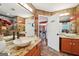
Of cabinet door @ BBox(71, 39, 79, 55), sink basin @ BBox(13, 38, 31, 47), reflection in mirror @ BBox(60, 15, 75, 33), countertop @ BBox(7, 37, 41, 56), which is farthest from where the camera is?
cabinet door @ BBox(71, 39, 79, 55)

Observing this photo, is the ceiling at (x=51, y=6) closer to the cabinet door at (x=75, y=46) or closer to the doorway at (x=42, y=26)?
the doorway at (x=42, y=26)

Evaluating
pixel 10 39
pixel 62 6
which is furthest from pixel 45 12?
pixel 10 39

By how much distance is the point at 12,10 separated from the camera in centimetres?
160

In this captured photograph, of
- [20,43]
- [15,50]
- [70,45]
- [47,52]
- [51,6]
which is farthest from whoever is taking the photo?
[70,45]

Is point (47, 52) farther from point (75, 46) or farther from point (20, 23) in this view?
point (20, 23)

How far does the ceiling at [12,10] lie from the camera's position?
1.51 metres

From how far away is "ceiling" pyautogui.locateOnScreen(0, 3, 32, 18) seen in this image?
151cm

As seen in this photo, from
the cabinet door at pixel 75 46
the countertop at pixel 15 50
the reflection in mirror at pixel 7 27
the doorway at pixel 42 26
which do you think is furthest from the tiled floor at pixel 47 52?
the reflection in mirror at pixel 7 27

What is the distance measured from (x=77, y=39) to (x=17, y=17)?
1.24m

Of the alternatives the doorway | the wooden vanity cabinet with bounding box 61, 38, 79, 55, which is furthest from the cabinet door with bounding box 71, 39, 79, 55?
the doorway

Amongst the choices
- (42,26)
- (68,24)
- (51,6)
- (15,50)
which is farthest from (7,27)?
(68,24)

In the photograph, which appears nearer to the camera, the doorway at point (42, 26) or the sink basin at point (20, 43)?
the sink basin at point (20, 43)

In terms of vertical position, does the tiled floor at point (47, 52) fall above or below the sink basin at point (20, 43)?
below

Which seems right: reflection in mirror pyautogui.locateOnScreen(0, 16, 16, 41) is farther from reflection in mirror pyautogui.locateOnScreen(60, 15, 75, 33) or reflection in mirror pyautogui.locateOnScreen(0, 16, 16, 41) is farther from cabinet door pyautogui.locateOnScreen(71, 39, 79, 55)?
cabinet door pyautogui.locateOnScreen(71, 39, 79, 55)
